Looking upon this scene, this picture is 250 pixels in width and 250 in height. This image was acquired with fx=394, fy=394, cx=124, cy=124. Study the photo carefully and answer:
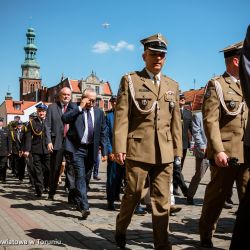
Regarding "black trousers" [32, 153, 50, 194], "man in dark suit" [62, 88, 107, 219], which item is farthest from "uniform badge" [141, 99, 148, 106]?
"black trousers" [32, 153, 50, 194]

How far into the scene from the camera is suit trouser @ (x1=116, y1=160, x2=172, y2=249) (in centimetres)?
393

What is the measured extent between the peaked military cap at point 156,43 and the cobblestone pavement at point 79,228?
219 centimetres

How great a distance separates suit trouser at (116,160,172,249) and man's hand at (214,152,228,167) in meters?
0.49

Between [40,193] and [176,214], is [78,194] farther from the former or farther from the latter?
[40,193]

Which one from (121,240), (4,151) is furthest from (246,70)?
(4,151)

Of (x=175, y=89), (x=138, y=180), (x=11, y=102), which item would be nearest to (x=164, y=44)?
(x=175, y=89)

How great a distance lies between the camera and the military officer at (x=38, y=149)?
29.0 feet

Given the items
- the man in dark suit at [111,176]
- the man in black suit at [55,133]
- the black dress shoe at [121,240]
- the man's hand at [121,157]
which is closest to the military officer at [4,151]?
the man in black suit at [55,133]

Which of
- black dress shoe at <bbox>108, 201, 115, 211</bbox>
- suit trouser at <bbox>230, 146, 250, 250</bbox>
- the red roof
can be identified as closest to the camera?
suit trouser at <bbox>230, 146, 250, 250</bbox>

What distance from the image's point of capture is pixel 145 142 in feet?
13.5

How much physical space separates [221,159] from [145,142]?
0.79 m

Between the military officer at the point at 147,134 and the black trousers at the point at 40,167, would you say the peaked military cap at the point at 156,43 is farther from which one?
the black trousers at the point at 40,167

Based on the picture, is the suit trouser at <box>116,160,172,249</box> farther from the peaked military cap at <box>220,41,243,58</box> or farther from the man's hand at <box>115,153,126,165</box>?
the peaked military cap at <box>220,41,243,58</box>

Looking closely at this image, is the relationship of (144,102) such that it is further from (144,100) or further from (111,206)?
(111,206)
